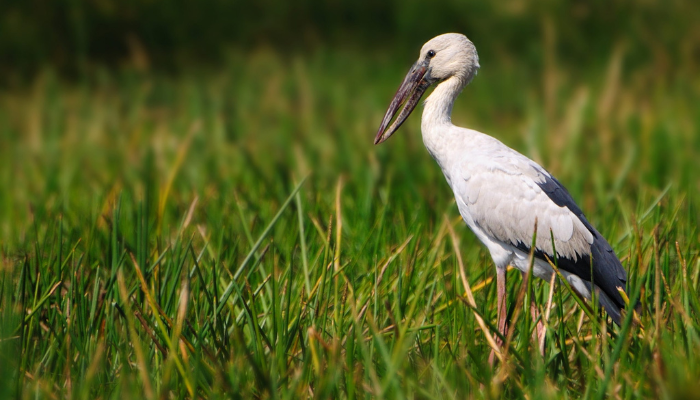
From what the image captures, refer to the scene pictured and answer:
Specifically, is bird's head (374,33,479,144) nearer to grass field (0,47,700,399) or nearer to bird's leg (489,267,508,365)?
grass field (0,47,700,399)

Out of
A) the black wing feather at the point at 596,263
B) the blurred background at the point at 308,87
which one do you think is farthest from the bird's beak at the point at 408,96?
the blurred background at the point at 308,87

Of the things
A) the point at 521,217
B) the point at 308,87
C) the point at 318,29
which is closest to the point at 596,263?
the point at 521,217

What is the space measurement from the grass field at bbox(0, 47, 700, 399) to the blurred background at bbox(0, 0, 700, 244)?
0.14 feet

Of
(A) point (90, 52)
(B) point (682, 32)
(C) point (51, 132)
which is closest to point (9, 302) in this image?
(C) point (51, 132)

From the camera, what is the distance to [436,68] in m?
3.33

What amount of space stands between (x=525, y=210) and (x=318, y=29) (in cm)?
648

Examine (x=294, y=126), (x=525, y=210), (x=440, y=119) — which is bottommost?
(x=294, y=126)

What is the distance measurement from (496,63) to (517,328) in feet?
20.5

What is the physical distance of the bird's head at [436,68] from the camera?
327 cm

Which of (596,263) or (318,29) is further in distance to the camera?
(318,29)

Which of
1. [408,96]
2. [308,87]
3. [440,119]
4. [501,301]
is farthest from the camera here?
[308,87]

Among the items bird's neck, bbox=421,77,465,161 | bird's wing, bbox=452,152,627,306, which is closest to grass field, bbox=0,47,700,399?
bird's wing, bbox=452,152,627,306

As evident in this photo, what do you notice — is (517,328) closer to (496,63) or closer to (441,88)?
(441,88)

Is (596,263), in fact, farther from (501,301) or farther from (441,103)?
(441,103)
